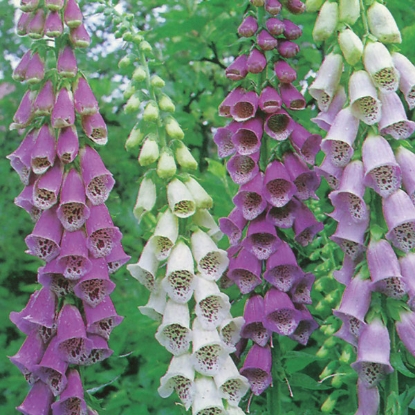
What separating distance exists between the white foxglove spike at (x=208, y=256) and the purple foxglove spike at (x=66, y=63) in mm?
554

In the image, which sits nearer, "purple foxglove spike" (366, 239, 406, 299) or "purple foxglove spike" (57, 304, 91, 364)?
"purple foxglove spike" (366, 239, 406, 299)

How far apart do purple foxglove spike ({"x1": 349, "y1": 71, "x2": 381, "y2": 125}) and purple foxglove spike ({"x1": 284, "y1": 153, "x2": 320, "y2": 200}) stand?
0.34 m

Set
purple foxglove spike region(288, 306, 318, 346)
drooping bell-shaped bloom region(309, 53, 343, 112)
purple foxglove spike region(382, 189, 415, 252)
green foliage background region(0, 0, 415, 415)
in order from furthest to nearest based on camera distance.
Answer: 1. green foliage background region(0, 0, 415, 415)
2. purple foxglove spike region(288, 306, 318, 346)
3. drooping bell-shaped bloom region(309, 53, 343, 112)
4. purple foxglove spike region(382, 189, 415, 252)

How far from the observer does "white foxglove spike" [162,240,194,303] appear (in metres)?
2.03

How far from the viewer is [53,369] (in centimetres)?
206

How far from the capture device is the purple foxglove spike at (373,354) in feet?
6.30

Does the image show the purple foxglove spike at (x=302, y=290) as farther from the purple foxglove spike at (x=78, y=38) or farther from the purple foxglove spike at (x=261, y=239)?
the purple foxglove spike at (x=78, y=38)

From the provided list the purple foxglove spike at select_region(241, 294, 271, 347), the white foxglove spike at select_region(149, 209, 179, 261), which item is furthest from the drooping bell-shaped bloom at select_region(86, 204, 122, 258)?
the purple foxglove spike at select_region(241, 294, 271, 347)

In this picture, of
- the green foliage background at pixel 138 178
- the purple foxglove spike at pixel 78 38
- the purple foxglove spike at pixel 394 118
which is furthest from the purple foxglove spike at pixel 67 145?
the purple foxglove spike at pixel 394 118

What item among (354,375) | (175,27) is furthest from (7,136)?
(354,375)

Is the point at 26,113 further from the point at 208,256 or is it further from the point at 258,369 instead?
the point at 258,369

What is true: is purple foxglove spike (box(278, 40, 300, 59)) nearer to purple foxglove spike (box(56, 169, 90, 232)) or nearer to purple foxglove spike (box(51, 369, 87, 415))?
purple foxglove spike (box(56, 169, 90, 232))

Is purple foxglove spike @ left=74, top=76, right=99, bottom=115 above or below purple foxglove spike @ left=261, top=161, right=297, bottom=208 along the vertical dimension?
above

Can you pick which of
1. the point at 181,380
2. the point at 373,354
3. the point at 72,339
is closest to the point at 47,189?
the point at 72,339
